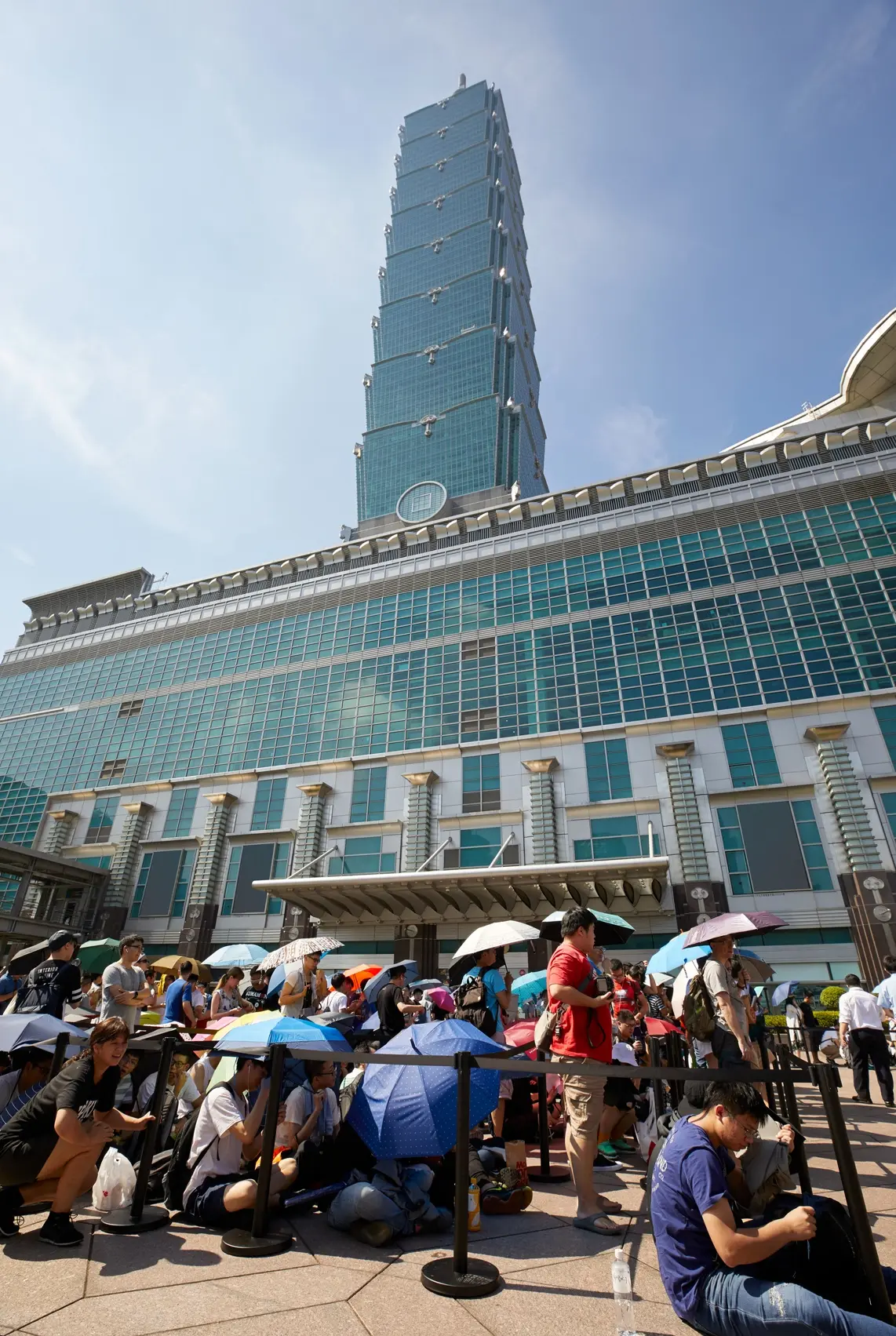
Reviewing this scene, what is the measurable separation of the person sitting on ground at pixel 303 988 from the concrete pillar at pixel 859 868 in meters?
18.1

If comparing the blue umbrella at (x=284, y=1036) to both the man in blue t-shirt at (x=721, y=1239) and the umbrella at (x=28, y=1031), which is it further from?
the man in blue t-shirt at (x=721, y=1239)

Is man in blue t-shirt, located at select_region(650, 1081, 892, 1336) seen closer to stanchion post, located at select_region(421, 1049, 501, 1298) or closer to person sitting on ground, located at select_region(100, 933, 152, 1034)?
stanchion post, located at select_region(421, 1049, 501, 1298)

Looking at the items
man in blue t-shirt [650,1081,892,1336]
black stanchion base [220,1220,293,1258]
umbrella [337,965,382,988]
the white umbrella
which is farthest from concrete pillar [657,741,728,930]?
man in blue t-shirt [650,1081,892,1336]

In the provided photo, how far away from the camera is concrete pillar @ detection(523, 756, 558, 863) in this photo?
83.8 ft

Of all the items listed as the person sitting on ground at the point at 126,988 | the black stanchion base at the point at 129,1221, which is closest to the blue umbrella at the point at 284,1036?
the black stanchion base at the point at 129,1221

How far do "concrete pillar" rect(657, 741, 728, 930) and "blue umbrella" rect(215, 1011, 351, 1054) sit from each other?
64.3ft

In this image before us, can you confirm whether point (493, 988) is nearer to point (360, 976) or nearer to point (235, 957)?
point (360, 976)

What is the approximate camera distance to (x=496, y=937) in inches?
373

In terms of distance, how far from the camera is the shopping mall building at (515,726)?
23.6 m

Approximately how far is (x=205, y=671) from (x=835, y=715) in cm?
2999

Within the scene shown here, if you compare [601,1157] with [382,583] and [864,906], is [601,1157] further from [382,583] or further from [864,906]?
[382,583]

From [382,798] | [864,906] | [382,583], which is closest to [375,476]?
[382,583]

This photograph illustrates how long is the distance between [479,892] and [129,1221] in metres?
21.0

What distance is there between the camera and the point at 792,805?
23578 mm
